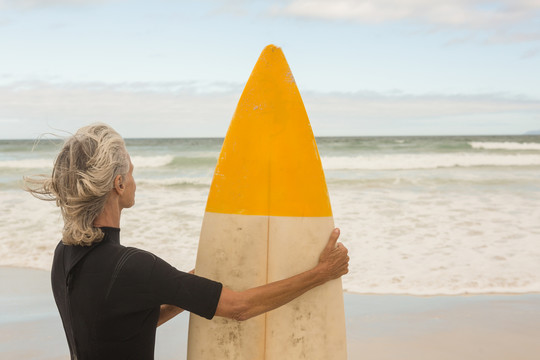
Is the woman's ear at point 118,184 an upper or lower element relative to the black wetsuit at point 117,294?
upper

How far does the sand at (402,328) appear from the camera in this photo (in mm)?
3340

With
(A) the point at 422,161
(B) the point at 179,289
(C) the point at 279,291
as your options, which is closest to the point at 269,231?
(C) the point at 279,291

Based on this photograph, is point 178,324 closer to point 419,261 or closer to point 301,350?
point 301,350

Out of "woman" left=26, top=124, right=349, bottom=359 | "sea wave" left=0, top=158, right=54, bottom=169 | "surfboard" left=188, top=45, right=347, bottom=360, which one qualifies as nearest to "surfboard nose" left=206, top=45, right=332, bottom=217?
"surfboard" left=188, top=45, right=347, bottom=360

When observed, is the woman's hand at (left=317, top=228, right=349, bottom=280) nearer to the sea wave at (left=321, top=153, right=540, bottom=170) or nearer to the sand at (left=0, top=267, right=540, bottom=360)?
the sand at (left=0, top=267, right=540, bottom=360)

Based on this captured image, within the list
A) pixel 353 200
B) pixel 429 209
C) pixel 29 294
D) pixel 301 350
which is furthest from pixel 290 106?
pixel 353 200

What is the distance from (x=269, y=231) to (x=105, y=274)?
0.82 metres

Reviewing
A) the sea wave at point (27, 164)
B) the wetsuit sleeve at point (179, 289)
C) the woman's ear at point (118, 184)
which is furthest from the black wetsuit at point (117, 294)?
the sea wave at point (27, 164)

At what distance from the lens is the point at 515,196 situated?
9.64 meters

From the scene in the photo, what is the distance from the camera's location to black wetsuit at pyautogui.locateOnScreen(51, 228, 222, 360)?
1452 millimetres

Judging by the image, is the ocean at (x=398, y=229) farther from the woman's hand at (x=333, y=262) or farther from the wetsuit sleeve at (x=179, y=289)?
the woman's hand at (x=333, y=262)

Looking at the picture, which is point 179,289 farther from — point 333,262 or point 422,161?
point 422,161

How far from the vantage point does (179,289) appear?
145 centimetres

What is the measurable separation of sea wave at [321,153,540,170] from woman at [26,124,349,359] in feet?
54.1
